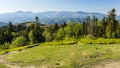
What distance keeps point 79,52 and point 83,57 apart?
3591 mm

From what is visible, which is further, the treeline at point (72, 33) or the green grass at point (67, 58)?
the treeline at point (72, 33)

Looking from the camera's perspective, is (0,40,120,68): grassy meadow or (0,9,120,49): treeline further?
(0,9,120,49): treeline

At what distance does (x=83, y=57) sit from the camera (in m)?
38.1

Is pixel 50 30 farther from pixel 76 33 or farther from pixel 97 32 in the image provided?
pixel 97 32

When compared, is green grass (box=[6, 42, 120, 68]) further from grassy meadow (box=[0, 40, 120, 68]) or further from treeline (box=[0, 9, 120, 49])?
treeline (box=[0, 9, 120, 49])

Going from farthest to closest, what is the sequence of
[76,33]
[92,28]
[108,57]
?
1. [76,33]
2. [92,28]
3. [108,57]

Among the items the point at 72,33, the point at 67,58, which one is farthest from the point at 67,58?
the point at 72,33

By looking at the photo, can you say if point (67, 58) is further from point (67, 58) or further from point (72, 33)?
point (72, 33)

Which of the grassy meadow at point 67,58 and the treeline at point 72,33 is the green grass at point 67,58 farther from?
the treeline at point 72,33

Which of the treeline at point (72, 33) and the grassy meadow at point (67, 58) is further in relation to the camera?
the treeline at point (72, 33)

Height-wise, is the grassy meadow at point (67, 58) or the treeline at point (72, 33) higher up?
the grassy meadow at point (67, 58)

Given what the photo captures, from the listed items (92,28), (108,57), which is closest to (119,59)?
(108,57)

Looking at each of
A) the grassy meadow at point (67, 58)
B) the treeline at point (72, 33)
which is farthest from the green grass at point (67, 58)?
the treeline at point (72, 33)

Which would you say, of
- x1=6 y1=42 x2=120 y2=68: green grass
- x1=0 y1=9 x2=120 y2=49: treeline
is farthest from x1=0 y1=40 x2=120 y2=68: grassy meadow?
x1=0 y1=9 x2=120 y2=49: treeline
